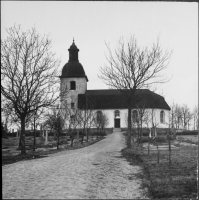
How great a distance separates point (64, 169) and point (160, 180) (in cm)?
385

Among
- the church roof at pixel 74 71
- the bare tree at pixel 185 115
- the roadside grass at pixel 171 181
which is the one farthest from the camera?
the church roof at pixel 74 71

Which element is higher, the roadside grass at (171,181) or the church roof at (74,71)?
the church roof at (74,71)

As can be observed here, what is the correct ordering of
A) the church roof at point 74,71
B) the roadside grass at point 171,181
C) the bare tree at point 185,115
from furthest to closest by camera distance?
the church roof at point 74,71
the bare tree at point 185,115
the roadside grass at point 171,181

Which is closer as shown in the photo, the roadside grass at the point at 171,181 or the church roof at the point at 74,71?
the roadside grass at the point at 171,181

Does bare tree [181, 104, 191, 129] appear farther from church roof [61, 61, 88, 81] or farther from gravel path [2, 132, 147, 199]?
gravel path [2, 132, 147, 199]

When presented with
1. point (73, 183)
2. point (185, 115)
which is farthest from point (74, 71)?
point (73, 183)

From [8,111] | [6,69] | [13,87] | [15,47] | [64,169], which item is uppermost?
[15,47]

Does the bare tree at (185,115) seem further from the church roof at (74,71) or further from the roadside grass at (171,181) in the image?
the roadside grass at (171,181)

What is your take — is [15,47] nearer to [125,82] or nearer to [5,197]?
[125,82]

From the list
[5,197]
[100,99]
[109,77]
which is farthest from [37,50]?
[100,99]

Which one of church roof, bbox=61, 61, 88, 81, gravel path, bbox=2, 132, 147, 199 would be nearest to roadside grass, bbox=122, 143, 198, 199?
gravel path, bbox=2, 132, 147, 199

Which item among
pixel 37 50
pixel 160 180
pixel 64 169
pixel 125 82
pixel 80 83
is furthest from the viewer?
pixel 80 83

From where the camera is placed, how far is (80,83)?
5566 cm

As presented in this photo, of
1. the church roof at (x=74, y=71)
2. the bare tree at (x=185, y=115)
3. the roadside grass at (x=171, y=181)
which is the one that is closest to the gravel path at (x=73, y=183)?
the roadside grass at (x=171, y=181)
